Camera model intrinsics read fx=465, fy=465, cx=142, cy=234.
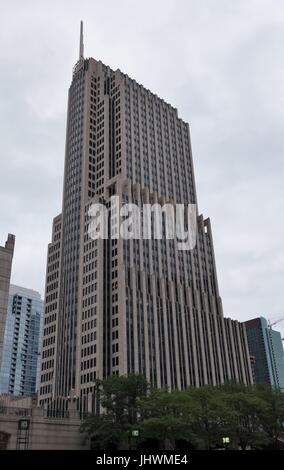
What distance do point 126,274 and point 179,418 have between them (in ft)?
211

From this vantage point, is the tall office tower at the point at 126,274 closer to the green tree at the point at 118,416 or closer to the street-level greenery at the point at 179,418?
the street-level greenery at the point at 179,418

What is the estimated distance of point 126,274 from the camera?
118750 mm

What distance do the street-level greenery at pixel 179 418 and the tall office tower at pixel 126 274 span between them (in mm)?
41654

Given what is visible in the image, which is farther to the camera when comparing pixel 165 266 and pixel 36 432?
pixel 165 266

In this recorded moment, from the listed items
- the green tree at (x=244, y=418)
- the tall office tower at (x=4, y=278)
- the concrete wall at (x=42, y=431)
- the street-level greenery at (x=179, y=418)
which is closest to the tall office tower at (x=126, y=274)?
the green tree at (x=244, y=418)

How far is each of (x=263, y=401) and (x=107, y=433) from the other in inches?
911

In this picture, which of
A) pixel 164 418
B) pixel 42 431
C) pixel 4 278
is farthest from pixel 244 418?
pixel 4 278

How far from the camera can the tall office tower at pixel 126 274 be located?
4459 inches

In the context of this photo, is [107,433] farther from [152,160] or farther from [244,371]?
[152,160]

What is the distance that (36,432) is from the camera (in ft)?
187

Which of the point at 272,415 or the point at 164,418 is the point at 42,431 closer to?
the point at 164,418

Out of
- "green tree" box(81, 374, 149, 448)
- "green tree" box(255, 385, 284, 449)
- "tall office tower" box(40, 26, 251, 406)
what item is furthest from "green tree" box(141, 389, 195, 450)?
"tall office tower" box(40, 26, 251, 406)
